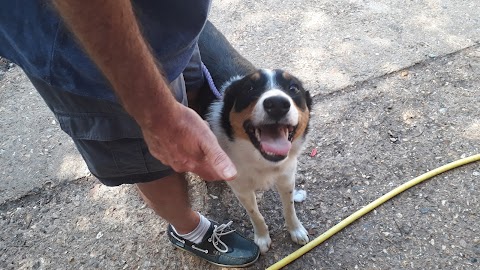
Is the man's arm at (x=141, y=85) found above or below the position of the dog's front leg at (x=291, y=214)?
above

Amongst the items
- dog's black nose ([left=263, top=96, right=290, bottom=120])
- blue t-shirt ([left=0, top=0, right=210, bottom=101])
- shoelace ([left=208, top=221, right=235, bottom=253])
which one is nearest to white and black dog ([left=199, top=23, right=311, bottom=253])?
dog's black nose ([left=263, top=96, right=290, bottom=120])

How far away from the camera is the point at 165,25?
1230 mm

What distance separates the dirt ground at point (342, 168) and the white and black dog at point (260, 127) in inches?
11.8

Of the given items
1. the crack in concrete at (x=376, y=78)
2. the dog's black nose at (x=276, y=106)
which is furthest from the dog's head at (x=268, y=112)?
the crack in concrete at (x=376, y=78)

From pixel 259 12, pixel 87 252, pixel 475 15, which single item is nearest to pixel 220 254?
pixel 87 252

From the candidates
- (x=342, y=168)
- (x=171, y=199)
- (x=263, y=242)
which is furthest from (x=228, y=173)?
(x=342, y=168)

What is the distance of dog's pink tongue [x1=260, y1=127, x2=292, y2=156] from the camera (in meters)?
1.72

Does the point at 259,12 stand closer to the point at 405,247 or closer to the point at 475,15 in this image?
the point at 475,15

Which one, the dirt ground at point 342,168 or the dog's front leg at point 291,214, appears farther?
the dirt ground at point 342,168

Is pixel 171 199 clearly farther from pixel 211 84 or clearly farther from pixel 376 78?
pixel 376 78

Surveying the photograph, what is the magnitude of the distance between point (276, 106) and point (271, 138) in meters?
0.16

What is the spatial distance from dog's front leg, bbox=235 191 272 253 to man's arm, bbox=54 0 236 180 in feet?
2.62

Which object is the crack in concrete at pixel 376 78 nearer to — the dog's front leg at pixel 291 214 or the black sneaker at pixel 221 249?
the dog's front leg at pixel 291 214

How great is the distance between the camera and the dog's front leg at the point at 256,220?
202cm
